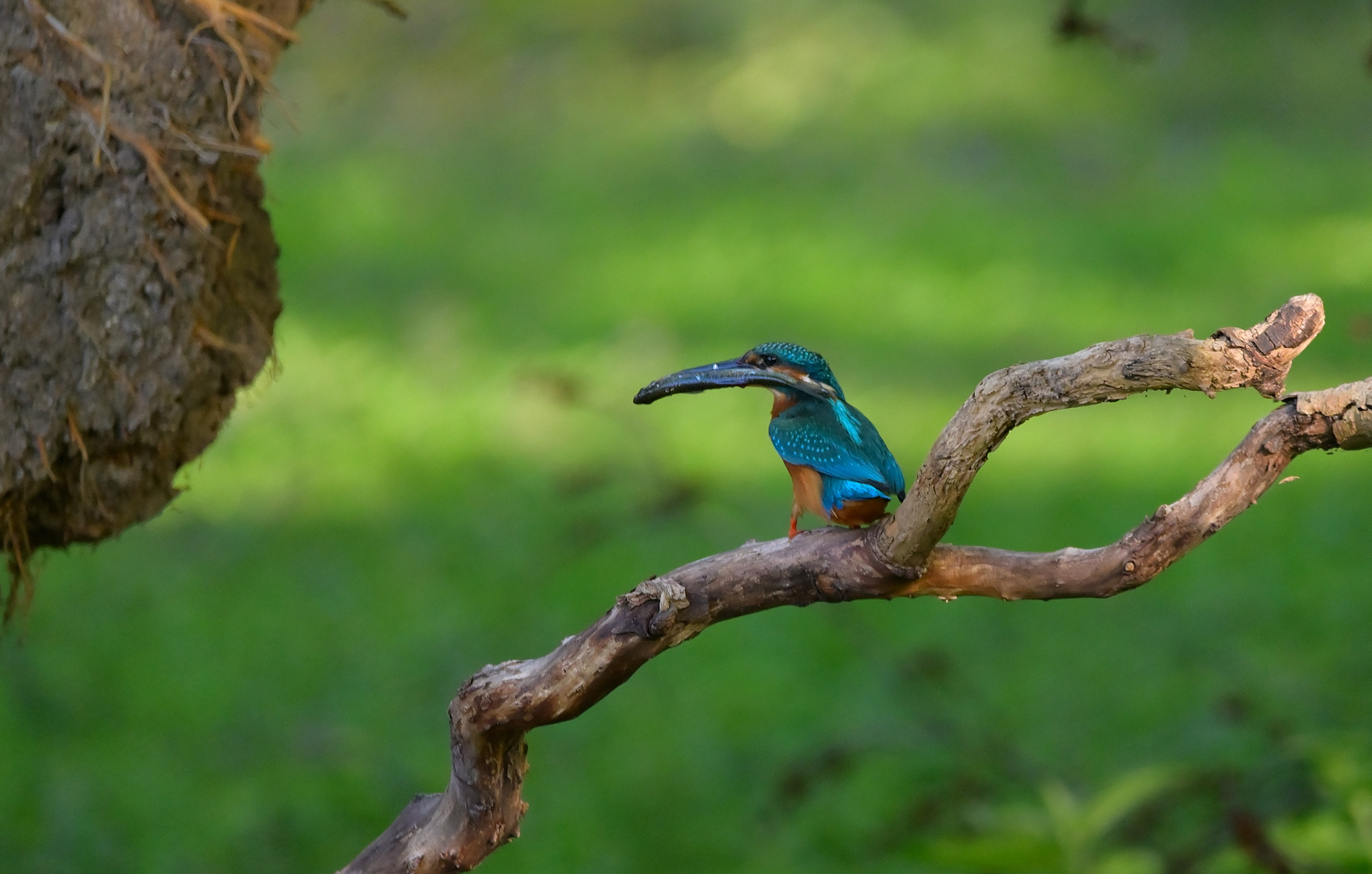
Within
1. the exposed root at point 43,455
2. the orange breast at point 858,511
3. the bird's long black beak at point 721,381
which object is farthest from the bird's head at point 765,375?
the exposed root at point 43,455

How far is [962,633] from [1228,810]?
49.5 inches

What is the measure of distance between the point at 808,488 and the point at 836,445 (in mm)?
53

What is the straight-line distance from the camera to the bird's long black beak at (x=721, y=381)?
1298 mm

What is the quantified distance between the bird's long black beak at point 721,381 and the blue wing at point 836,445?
2 cm

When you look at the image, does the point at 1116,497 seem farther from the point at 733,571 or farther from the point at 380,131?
the point at 380,131

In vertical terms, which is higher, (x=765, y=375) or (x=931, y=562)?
(x=765, y=375)

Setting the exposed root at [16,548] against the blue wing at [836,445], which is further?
the exposed root at [16,548]

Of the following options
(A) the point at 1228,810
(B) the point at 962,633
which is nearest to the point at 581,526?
(B) the point at 962,633

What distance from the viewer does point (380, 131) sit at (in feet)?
20.8

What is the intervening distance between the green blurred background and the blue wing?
74 cm

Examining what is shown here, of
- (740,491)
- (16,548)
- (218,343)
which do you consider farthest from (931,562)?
(740,491)

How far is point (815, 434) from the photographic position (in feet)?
4.30

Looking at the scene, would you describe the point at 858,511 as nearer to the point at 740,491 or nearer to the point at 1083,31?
the point at 1083,31

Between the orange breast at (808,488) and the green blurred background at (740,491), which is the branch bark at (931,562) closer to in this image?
the orange breast at (808,488)
